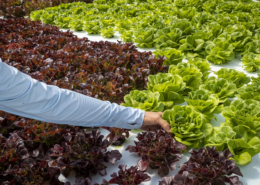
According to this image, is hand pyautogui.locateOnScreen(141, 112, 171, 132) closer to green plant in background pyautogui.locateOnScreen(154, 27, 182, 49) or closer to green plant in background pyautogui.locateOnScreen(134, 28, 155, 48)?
green plant in background pyautogui.locateOnScreen(154, 27, 182, 49)

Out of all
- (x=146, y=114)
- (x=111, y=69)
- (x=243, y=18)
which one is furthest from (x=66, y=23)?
(x=146, y=114)

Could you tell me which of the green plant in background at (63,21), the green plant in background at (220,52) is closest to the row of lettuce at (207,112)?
the green plant in background at (220,52)

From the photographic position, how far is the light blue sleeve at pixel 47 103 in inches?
40.6

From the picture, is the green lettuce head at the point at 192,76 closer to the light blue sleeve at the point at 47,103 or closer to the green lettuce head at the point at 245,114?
the green lettuce head at the point at 245,114

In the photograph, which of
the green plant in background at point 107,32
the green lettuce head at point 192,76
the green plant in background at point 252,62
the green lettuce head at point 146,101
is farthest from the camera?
the green plant in background at point 107,32

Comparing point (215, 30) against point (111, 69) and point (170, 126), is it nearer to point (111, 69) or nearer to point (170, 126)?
point (111, 69)

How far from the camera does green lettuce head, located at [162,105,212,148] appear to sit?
5.49 feet

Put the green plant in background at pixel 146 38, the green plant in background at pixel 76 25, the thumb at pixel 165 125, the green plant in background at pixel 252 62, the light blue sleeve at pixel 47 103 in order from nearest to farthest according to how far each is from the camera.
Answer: the light blue sleeve at pixel 47 103 < the thumb at pixel 165 125 < the green plant in background at pixel 252 62 < the green plant in background at pixel 146 38 < the green plant in background at pixel 76 25

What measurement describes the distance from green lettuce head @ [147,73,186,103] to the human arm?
0.82 m

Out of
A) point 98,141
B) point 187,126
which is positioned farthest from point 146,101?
point 98,141

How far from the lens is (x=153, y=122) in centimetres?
167

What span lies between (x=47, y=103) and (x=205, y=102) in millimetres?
1380

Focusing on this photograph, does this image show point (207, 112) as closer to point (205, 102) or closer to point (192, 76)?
point (205, 102)

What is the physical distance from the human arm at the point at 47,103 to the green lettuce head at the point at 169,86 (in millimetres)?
821
